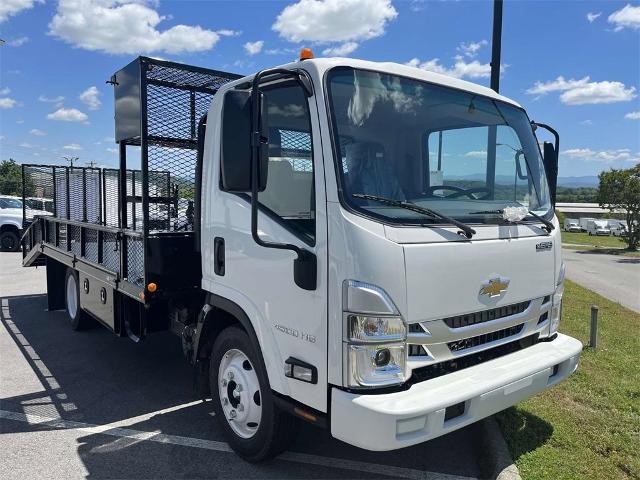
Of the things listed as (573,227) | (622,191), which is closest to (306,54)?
(622,191)

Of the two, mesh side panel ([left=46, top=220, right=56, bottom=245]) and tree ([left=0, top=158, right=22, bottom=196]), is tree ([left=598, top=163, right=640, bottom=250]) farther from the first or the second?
tree ([left=0, top=158, right=22, bottom=196])

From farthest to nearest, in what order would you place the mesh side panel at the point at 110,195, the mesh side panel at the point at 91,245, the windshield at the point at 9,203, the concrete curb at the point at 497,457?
the windshield at the point at 9,203, the mesh side panel at the point at 91,245, the mesh side panel at the point at 110,195, the concrete curb at the point at 497,457

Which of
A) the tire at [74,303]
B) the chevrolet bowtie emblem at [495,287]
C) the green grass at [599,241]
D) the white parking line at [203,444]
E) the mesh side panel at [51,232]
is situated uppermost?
the mesh side panel at [51,232]

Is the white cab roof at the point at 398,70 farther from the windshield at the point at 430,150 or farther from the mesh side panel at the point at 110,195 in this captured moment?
the mesh side panel at the point at 110,195

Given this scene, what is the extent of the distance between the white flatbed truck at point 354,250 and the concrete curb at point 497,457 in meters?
0.57

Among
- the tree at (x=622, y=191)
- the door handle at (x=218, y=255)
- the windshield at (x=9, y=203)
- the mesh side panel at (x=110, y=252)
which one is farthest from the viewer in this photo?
the tree at (x=622, y=191)

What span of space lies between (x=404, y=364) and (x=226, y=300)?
1377 mm

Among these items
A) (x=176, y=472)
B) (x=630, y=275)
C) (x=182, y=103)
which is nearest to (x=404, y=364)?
(x=176, y=472)

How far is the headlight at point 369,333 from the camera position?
8.55 feet

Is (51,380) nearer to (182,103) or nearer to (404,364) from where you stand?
(182,103)

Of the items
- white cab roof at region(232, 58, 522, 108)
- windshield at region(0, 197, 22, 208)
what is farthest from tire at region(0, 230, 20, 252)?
white cab roof at region(232, 58, 522, 108)

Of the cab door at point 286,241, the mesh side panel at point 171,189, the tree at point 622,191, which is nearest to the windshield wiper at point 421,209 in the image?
the cab door at point 286,241

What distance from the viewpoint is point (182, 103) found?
448 centimetres

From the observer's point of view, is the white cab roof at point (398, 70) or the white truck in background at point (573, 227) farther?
the white truck in background at point (573, 227)
